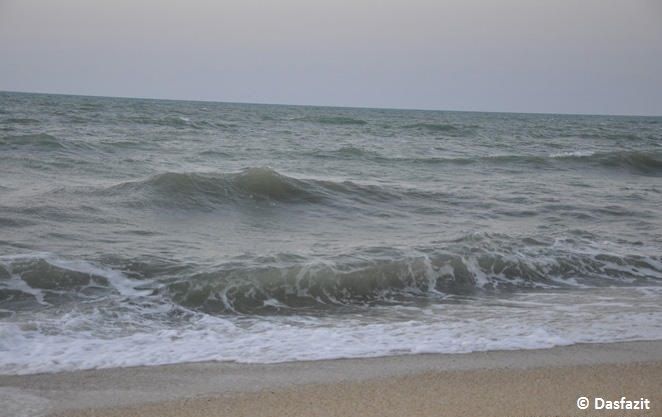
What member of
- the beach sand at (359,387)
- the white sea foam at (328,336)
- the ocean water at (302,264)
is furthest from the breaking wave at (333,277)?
the beach sand at (359,387)

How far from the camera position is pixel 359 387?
11.2ft

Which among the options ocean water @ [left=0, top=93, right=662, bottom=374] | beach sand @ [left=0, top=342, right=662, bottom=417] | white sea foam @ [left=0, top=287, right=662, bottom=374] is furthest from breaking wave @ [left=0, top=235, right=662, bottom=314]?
beach sand @ [left=0, top=342, right=662, bottom=417]

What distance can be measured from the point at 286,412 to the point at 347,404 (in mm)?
322

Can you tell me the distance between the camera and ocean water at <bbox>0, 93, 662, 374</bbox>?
172 inches

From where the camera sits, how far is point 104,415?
3016 mm

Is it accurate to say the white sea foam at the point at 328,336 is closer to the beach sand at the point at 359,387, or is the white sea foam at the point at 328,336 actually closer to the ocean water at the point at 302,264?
the ocean water at the point at 302,264

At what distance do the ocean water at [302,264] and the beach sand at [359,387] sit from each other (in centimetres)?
25

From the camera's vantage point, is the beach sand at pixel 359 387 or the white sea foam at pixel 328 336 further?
the white sea foam at pixel 328 336

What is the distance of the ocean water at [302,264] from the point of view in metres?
4.37

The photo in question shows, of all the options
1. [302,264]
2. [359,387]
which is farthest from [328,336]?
[302,264]

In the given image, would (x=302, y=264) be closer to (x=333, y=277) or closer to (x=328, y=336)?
(x=333, y=277)

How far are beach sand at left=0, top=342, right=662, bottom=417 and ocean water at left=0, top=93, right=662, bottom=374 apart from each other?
25 cm

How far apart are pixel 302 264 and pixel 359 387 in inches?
115

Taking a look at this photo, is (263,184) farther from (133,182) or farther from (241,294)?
(241,294)
